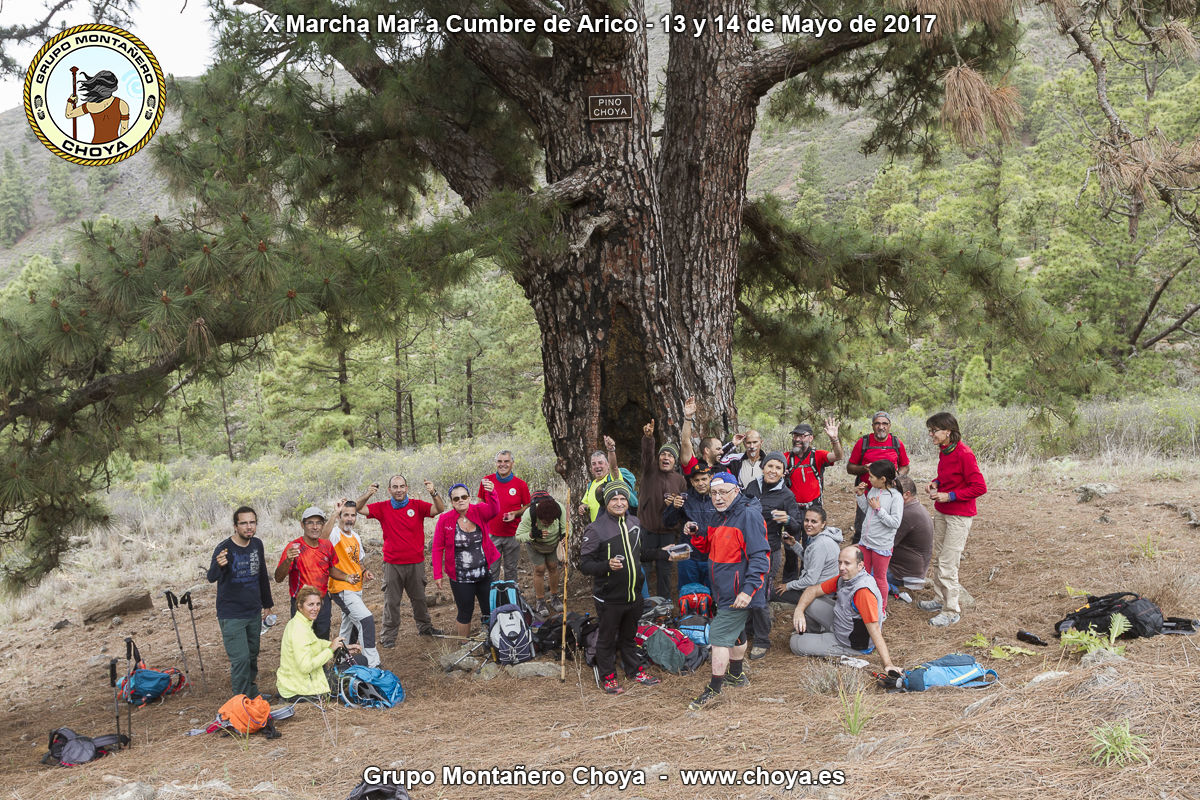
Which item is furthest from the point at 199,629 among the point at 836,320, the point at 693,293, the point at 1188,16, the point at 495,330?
the point at 495,330

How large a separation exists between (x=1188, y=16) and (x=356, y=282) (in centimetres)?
678

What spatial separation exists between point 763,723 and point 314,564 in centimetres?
380

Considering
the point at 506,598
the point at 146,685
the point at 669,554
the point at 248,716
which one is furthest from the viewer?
the point at 506,598

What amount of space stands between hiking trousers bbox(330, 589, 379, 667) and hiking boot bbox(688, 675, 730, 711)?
271 cm

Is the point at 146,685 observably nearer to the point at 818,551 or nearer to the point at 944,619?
the point at 818,551

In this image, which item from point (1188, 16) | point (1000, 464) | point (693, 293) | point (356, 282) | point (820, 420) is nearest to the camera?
point (356, 282)

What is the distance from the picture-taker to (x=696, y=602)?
6746 mm

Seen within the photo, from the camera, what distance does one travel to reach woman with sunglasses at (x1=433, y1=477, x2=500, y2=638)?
6.72 metres

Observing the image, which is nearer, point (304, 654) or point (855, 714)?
point (855, 714)

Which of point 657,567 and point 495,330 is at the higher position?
point 495,330

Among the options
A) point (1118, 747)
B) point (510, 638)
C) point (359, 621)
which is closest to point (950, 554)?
point (1118, 747)

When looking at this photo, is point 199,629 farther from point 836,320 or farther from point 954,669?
point 836,320

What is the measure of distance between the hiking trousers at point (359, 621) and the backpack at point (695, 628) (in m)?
2.62

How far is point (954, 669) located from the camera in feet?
16.5
